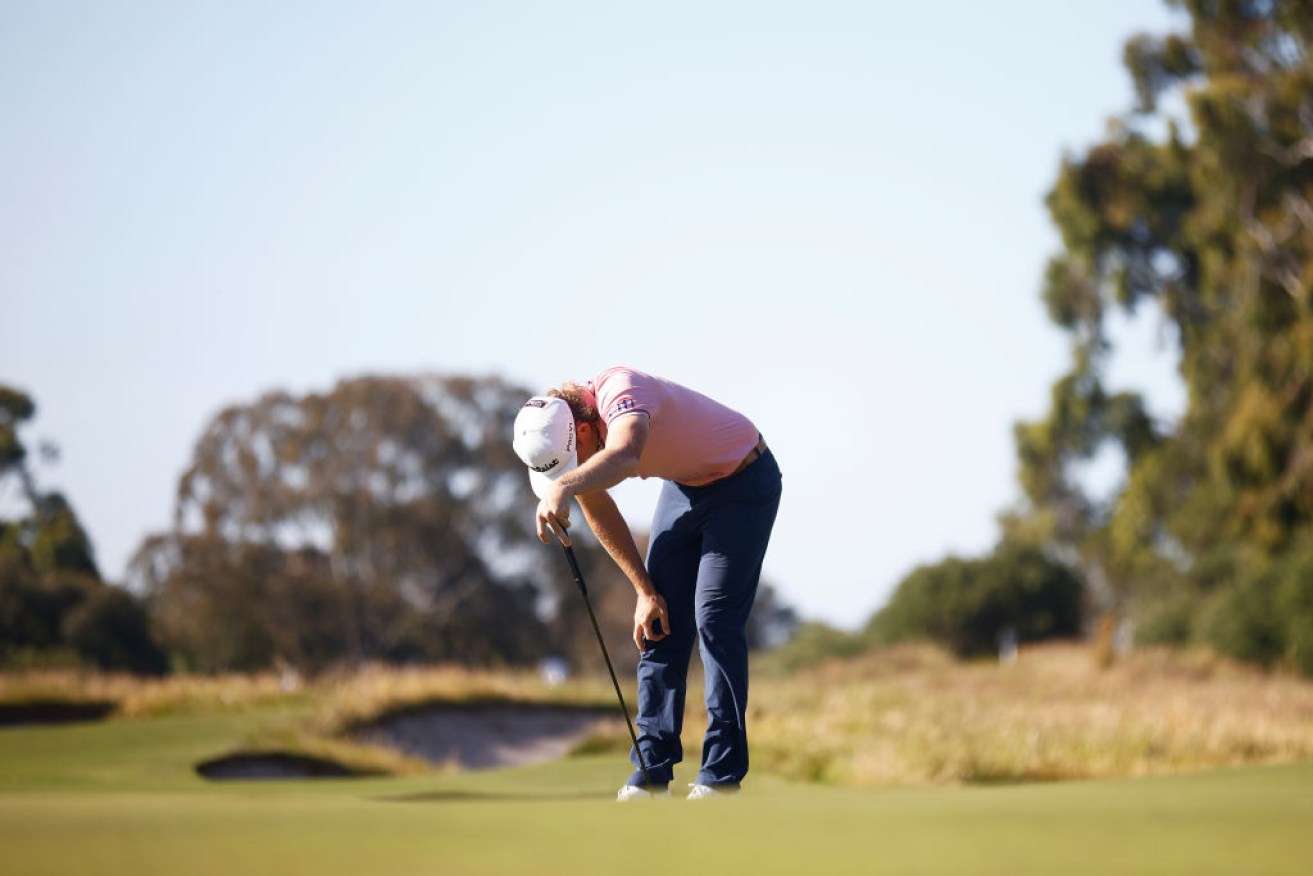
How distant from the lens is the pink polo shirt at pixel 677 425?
17.4 feet

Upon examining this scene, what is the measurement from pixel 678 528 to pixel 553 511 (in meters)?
0.90

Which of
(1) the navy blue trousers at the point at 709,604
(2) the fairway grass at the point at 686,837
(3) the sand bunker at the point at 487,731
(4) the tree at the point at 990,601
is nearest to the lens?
(2) the fairway grass at the point at 686,837

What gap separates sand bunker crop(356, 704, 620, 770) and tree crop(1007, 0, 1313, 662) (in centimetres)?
1413

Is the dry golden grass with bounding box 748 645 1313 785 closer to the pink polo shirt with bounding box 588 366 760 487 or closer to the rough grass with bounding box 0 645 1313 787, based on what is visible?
the rough grass with bounding box 0 645 1313 787

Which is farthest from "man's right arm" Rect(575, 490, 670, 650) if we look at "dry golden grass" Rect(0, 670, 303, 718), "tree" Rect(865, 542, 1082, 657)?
"tree" Rect(865, 542, 1082, 657)

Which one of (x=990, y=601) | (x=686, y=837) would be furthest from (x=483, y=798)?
(x=990, y=601)

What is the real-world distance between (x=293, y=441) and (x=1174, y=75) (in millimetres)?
21659

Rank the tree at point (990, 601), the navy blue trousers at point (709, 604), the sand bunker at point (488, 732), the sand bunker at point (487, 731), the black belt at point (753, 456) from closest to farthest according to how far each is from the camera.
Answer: the navy blue trousers at point (709, 604), the black belt at point (753, 456), the sand bunker at point (487, 731), the sand bunker at point (488, 732), the tree at point (990, 601)

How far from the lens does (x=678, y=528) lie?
19.0ft

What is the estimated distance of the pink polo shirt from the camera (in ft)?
17.4

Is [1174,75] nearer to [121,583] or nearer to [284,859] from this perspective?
[121,583]

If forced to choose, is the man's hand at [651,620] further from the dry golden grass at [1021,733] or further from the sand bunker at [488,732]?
the sand bunker at [488,732]

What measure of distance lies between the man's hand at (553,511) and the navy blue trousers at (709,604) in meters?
0.66

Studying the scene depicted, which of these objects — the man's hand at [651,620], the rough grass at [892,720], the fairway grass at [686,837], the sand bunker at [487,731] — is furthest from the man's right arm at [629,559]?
the sand bunker at [487,731]
